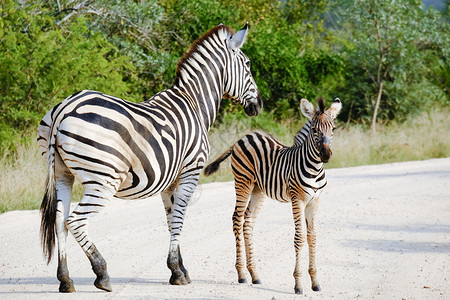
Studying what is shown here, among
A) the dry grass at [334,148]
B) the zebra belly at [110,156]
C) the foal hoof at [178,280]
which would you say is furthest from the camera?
the dry grass at [334,148]

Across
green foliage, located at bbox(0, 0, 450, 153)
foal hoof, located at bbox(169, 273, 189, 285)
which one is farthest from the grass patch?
foal hoof, located at bbox(169, 273, 189, 285)

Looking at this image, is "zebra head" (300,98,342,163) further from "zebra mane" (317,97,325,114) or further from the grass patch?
the grass patch

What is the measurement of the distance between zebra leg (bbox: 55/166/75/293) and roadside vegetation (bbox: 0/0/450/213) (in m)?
4.63

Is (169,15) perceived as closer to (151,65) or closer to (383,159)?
(151,65)

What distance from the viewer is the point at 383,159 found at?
56.6 ft

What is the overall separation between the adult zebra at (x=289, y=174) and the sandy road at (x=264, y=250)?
1.59 feet

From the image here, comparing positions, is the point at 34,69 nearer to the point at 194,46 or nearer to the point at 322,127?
the point at 194,46

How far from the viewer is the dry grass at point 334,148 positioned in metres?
10.8

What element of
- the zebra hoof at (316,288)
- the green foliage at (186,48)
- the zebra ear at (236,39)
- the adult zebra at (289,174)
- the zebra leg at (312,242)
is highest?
the green foliage at (186,48)

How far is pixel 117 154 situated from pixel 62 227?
85cm

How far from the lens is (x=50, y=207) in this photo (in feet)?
19.2

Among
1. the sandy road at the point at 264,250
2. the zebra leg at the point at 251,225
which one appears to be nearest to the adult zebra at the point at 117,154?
the sandy road at the point at 264,250

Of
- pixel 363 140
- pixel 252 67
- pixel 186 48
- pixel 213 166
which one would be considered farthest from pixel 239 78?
pixel 252 67

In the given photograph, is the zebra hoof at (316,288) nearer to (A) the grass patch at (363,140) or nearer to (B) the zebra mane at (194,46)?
(B) the zebra mane at (194,46)
